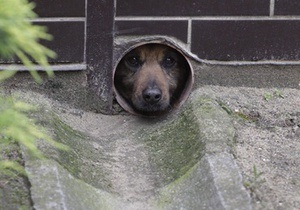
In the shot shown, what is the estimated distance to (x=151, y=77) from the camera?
505 centimetres

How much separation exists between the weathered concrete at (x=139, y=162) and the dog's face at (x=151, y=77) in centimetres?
17

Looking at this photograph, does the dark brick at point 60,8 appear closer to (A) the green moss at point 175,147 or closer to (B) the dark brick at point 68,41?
(B) the dark brick at point 68,41

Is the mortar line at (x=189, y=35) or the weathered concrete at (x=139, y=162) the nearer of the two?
the weathered concrete at (x=139, y=162)

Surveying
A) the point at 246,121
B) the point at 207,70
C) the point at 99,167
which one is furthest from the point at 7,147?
the point at 207,70

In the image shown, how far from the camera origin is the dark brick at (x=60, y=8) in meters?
4.72

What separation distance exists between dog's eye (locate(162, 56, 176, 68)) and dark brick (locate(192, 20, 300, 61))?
25cm

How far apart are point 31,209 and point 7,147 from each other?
27.8 inches

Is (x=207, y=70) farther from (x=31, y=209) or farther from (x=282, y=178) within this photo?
(x=31, y=209)

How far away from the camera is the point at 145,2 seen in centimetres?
487

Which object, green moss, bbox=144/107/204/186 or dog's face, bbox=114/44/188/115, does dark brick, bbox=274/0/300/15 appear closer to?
dog's face, bbox=114/44/188/115

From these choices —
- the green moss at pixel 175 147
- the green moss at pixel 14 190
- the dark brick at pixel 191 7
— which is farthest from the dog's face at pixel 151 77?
the green moss at pixel 14 190

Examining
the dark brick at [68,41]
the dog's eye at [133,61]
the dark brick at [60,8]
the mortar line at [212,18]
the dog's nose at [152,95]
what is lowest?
the dog's nose at [152,95]

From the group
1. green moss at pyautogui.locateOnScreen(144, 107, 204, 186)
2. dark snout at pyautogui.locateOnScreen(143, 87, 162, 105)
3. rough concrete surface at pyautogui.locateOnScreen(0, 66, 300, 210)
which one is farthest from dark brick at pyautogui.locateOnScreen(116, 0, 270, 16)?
green moss at pyautogui.locateOnScreen(144, 107, 204, 186)

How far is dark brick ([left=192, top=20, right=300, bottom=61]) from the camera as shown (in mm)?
4980
